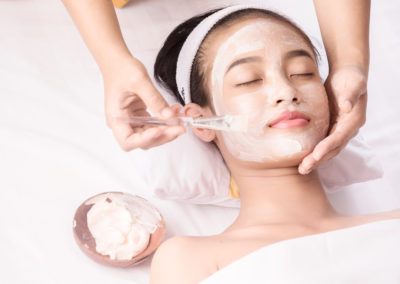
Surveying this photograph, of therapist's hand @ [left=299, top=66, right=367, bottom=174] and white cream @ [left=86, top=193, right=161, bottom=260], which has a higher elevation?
therapist's hand @ [left=299, top=66, right=367, bottom=174]

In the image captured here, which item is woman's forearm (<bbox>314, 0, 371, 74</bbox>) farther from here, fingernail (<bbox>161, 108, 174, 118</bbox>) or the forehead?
fingernail (<bbox>161, 108, 174, 118</bbox>)

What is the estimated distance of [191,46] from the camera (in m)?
1.68

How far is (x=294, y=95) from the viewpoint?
4.71 ft

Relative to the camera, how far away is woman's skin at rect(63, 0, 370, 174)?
131cm

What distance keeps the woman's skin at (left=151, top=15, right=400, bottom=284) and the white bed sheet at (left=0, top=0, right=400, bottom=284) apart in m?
0.25

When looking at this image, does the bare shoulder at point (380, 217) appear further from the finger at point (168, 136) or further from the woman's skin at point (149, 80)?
the finger at point (168, 136)

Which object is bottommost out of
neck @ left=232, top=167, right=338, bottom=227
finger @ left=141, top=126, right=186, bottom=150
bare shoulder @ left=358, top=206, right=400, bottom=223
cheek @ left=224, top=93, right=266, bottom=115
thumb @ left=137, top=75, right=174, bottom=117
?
bare shoulder @ left=358, top=206, right=400, bottom=223

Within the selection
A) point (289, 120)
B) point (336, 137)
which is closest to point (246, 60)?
point (289, 120)

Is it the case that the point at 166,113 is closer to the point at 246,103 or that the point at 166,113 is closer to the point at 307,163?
the point at 246,103

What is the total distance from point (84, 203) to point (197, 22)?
72 centimetres

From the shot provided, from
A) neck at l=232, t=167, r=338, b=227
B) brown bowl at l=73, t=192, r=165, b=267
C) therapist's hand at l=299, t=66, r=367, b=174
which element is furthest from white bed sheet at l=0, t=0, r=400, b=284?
therapist's hand at l=299, t=66, r=367, b=174

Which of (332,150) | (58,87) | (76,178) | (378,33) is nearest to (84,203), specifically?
(76,178)

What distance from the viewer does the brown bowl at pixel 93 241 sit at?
154 cm

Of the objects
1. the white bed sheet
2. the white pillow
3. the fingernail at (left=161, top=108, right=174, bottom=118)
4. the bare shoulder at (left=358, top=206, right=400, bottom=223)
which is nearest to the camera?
the fingernail at (left=161, top=108, right=174, bottom=118)
